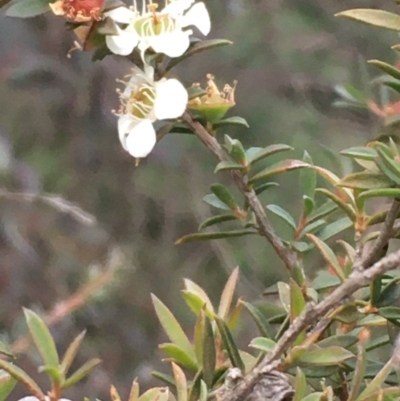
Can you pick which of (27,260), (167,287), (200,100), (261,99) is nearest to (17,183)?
(27,260)

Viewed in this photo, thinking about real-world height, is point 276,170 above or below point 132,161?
above

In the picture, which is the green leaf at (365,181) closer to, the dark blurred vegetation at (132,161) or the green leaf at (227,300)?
the green leaf at (227,300)

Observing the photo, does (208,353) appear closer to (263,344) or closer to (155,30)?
(263,344)

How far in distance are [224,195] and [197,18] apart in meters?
0.08

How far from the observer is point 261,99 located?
36.0 inches

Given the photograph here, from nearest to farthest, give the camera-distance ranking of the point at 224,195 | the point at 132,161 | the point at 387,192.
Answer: the point at 387,192
the point at 224,195
the point at 132,161

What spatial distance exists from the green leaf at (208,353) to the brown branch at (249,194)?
0.22ft

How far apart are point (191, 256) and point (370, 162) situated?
657 millimetres

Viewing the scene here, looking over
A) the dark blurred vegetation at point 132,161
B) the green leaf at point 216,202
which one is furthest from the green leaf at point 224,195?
the dark blurred vegetation at point 132,161

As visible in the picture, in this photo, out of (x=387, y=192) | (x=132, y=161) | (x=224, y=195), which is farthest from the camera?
(x=132, y=161)

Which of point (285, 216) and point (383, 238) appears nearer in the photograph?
point (383, 238)

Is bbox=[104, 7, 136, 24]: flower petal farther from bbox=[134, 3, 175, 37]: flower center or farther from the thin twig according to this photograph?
the thin twig

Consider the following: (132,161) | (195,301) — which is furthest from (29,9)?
(132,161)

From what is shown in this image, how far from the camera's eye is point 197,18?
0.95 ft
